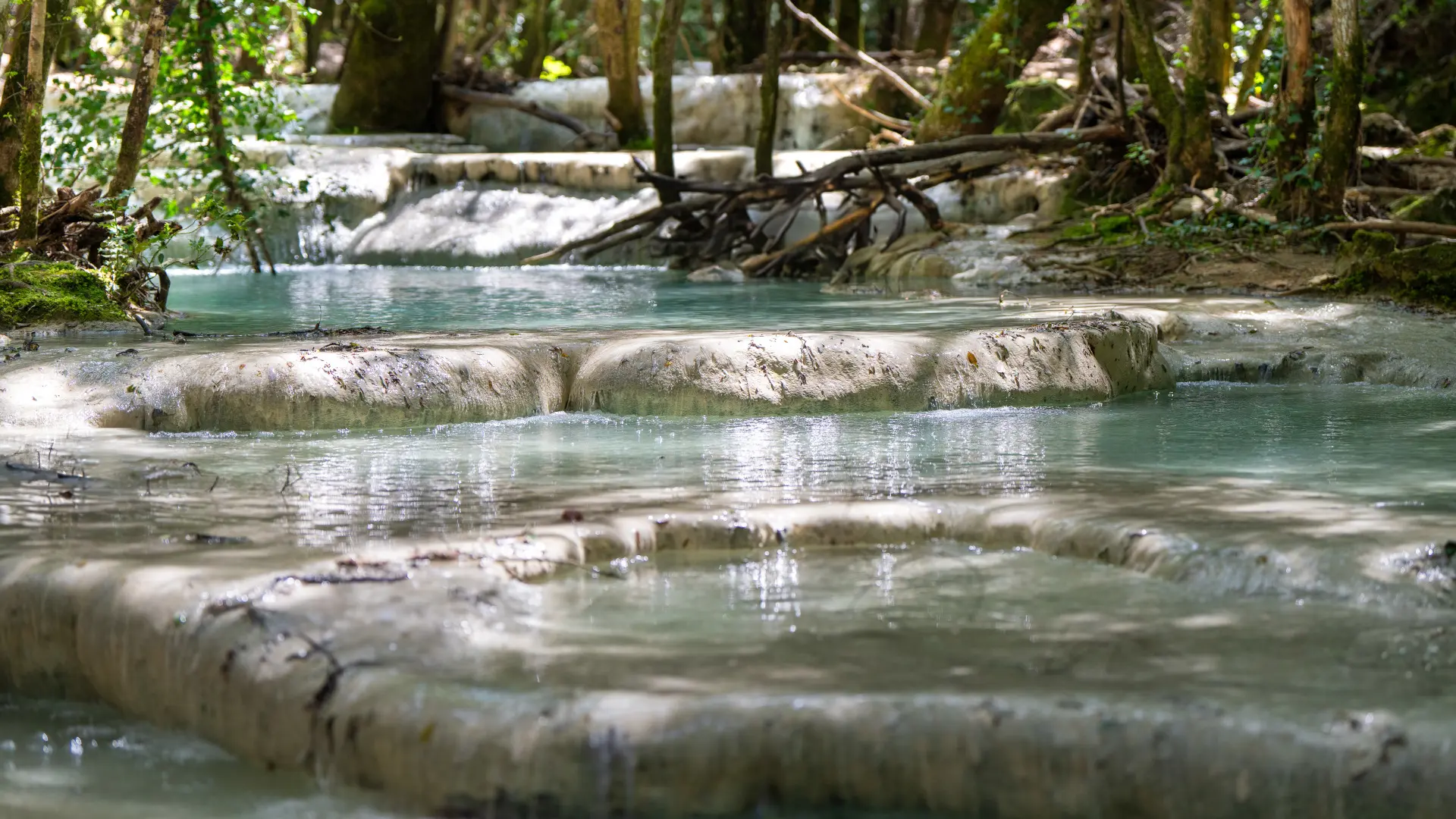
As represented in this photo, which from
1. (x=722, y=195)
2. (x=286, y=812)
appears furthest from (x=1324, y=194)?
(x=286, y=812)

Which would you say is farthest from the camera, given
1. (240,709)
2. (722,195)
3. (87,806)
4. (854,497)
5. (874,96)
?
(874,96)

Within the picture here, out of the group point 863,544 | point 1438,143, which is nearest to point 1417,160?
point 1438,143

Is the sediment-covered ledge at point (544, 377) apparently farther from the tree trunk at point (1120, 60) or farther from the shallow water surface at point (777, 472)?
the tree trunk at point (1120, 60)

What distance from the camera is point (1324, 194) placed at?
38.1ft

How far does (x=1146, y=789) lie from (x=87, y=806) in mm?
2061

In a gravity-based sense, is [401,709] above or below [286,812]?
above

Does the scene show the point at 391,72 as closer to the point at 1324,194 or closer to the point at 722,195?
the point at 722,195

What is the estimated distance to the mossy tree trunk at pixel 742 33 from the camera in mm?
22438

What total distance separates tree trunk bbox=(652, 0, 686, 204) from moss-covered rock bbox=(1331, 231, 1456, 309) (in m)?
6.40

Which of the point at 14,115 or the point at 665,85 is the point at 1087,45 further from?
the point at 14,115

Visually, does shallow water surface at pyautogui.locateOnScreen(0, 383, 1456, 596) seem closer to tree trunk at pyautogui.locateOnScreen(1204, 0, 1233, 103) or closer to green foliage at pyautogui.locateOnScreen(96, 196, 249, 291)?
green foliage at pyautogui.locateOnScreen(96, 196, 249, 291)

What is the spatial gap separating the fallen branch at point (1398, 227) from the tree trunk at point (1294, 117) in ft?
3.73

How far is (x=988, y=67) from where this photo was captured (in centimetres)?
1600

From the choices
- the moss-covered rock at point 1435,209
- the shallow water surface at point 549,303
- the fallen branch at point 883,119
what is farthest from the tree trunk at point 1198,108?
the fallen branch at point 883,119
